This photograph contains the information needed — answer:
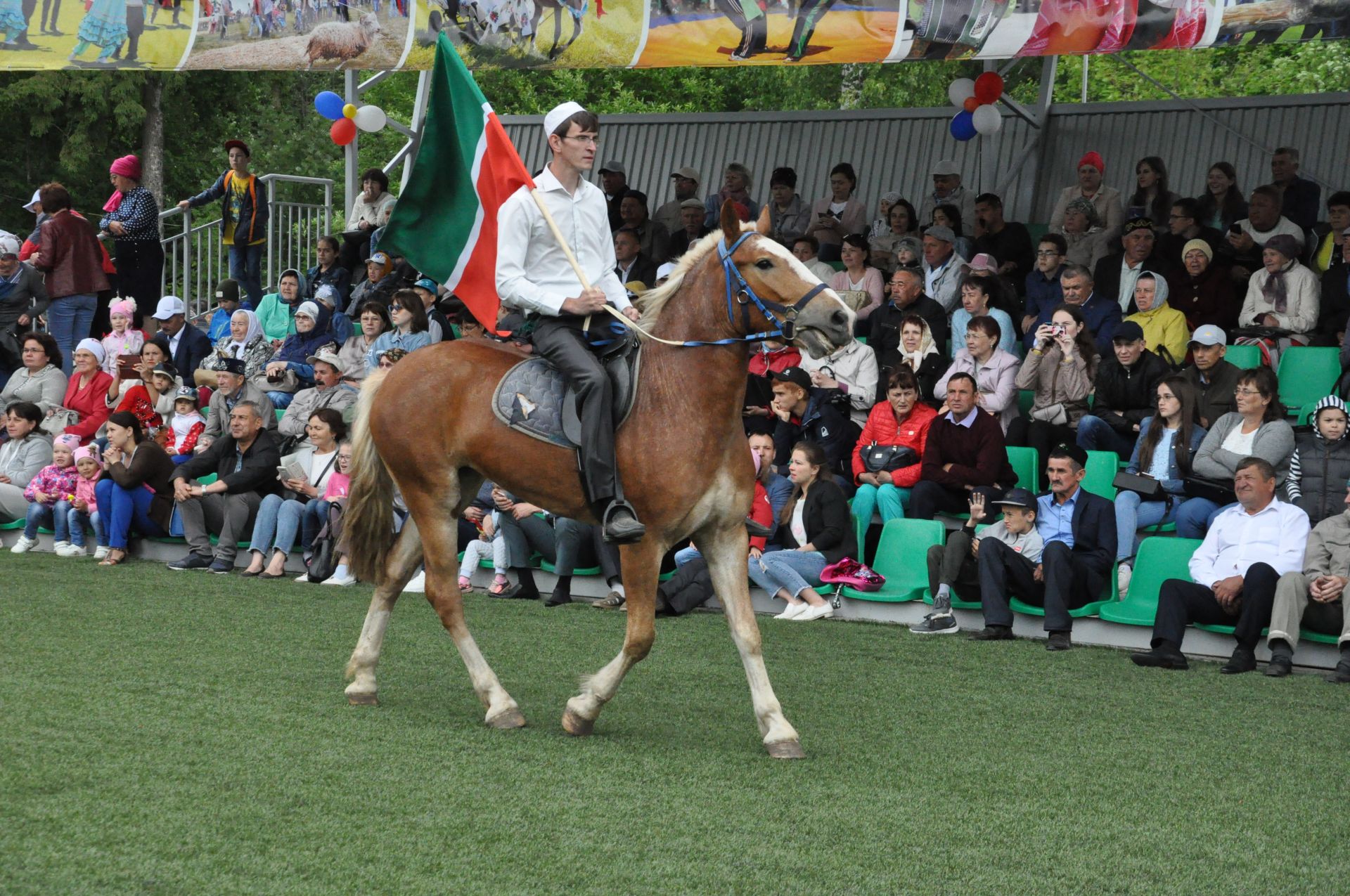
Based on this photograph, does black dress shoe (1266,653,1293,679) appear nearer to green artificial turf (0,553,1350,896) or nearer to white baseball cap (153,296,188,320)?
green artificial turf (0,553,1350,896)

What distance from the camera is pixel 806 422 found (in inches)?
461

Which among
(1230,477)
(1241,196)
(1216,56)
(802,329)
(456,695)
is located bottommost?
(456,695)

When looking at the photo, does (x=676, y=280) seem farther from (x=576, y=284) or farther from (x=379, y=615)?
(x=379, y=615)

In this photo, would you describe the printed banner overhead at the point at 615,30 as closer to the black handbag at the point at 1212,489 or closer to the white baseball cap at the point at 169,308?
the white baseball cap at the point at 169,308

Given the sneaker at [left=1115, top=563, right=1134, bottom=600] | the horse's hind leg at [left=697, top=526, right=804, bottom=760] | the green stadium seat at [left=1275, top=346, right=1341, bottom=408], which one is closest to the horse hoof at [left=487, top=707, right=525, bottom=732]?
the horse's hind leg at [left=697, top=526, right=804, bottom=760]

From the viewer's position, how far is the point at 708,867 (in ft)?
14.3

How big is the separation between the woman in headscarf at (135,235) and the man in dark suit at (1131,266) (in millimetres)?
10785

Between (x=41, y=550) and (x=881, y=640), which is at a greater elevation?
(x=881, y=640)

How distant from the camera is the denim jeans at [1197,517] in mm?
9898

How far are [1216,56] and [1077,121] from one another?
75.6ft

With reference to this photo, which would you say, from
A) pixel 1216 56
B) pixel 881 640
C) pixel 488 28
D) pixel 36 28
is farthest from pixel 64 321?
pixel 1216 56

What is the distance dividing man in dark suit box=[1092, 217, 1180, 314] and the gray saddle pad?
742 cm

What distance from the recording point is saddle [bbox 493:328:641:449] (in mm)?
6398

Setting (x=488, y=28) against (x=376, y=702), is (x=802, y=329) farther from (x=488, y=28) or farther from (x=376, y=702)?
(x=488, y=28)
